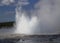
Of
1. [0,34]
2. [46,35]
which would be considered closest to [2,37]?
[0,34]

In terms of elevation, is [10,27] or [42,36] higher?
[10,27]

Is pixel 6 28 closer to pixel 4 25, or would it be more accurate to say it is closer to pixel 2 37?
pixel 4 25

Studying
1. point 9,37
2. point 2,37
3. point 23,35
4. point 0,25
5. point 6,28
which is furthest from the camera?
point 23,35

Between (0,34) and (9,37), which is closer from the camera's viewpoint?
(0,34)

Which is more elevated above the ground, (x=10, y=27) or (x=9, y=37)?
(x=10, y=27)

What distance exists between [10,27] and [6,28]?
498 millimetres

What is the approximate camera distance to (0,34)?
22.2 meters

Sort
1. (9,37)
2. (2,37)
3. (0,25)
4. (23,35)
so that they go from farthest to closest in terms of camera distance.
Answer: (23,35), (9,37), (2,37), (0,25)

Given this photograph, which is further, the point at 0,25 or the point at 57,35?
the point at 57,35

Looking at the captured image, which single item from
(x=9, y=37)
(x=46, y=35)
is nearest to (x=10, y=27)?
(x=9, y=37)

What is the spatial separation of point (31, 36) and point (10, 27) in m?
7.52

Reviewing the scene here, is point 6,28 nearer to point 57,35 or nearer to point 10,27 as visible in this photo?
point 10,27

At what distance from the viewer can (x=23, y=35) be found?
27656mm

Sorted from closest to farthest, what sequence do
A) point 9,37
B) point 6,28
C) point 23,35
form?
1. point 6,28
2. point 9,37
3. point 23,35
